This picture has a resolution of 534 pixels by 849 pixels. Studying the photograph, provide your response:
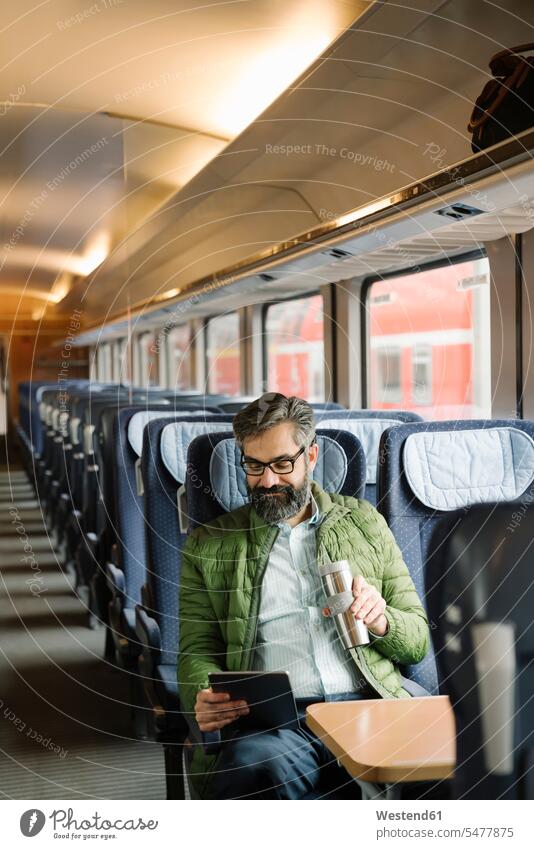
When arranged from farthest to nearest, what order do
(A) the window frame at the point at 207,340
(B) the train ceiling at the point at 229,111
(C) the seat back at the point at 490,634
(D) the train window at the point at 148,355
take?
(D) the train window at the point at 148,355, (A) the window frame at the point at 207,340, (B) the train ceiling at the point at 229,111, (C) the seat back at the point at 490,634

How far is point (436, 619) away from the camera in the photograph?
5.28ft

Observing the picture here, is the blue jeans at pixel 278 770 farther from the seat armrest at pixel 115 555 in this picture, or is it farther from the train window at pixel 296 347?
the train window at pixel 296 347

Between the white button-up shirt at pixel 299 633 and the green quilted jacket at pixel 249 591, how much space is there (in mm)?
43

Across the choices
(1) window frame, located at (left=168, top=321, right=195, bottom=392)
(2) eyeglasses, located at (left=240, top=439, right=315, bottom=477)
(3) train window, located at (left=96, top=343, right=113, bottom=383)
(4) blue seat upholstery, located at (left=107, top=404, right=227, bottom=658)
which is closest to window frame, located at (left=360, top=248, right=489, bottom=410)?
(4) blue seat upholstery, located at (left=107, top=404, right=227, bottom=658)

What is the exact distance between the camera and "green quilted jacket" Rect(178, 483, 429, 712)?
2.31m

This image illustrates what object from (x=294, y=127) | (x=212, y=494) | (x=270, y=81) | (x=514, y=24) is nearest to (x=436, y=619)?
(x=212, y=494)

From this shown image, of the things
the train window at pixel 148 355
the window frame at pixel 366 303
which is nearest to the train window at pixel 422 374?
the window frame at pixel 366 303

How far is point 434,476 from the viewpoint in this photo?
2537 mm

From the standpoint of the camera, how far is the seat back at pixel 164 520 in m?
3.01

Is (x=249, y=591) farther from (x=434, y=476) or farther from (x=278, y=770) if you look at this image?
(x=434, y=476)

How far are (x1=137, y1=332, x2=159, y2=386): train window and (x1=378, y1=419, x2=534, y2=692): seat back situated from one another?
846 centimetres

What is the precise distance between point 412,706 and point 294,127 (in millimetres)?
2194
